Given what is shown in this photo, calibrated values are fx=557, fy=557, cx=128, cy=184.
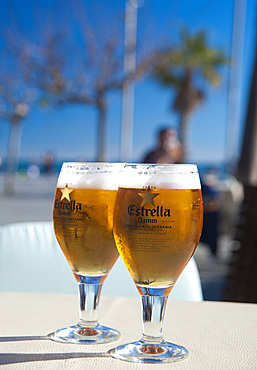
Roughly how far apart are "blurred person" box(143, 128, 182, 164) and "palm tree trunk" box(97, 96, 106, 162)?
11.3 metres

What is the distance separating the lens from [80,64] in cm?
1902

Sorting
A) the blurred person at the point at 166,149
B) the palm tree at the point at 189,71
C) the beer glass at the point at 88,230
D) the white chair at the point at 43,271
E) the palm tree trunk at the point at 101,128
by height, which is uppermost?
the palm tree at the point at 189,71

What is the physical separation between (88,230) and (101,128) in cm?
1787

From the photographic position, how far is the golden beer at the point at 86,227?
0.83 meters

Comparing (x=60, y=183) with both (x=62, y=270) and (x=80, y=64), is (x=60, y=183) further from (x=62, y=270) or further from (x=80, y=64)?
(x=80, y=64)

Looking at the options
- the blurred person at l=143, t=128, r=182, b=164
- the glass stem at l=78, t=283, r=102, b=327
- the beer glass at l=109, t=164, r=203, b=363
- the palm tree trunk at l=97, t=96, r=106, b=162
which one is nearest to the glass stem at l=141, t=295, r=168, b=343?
the beer glass at l=109, t=164, r=203, b=363

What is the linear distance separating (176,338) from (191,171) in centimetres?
26

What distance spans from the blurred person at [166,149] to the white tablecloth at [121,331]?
465 centimetres

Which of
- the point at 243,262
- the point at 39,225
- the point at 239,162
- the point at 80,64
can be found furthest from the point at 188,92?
the point at 39,225

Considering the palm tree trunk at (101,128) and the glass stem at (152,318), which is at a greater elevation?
the palm tree trunk at (101,128)

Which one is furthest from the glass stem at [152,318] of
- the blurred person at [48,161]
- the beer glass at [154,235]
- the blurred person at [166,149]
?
the blurred person at [48,161]

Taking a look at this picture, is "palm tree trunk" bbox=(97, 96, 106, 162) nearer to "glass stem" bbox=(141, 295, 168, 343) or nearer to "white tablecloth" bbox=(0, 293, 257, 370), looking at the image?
"white tablecloth" bbox=(0, 293, 257, 370)

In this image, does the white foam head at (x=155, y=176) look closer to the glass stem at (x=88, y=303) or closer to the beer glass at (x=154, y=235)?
the beer glass at (x=154, y=235)

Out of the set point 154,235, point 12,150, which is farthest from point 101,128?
point 154,235
